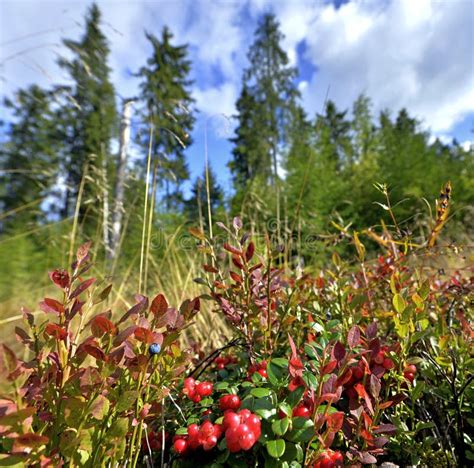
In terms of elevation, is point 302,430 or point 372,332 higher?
point 372,332

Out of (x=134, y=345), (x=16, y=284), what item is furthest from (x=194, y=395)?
(x=16, y=284)

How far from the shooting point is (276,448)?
0.39 metres

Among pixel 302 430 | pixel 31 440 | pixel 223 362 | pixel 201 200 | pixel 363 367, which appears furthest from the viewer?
pixel 201 200

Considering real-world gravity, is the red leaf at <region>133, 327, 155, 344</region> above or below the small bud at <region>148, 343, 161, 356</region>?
above

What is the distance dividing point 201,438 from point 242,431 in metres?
0.08

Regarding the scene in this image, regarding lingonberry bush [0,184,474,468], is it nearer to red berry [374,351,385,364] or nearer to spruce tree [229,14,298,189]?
red berry [374,351,385,364]

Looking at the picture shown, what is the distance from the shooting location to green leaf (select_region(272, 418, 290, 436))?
1.28 ft

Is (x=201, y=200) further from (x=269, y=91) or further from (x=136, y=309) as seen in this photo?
A: (x=269, y=91)

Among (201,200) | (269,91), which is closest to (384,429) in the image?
(201,200)

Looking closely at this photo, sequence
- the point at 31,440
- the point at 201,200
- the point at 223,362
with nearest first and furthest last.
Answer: the point at 31,440 < the point at 223,362 < the point at 201,200

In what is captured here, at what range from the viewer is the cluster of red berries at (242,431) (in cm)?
38

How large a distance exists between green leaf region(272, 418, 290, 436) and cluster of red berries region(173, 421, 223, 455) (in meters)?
0.08

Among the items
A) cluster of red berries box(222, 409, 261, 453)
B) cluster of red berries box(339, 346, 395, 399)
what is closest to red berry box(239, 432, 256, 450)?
cluster of red berries box(222, 409, 261, 453)

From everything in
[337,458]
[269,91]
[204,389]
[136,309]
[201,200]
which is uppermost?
[269,91]
